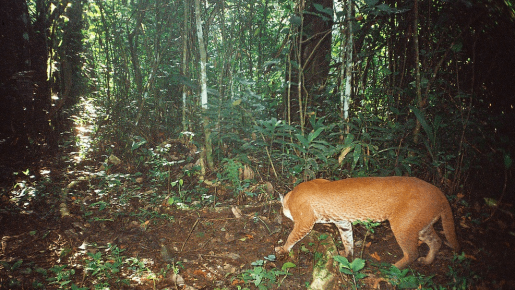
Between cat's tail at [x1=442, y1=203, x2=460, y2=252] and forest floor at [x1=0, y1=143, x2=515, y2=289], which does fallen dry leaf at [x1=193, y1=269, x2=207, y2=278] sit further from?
cat's tail at [x1=442, y1=203, x2=460, y2=252]

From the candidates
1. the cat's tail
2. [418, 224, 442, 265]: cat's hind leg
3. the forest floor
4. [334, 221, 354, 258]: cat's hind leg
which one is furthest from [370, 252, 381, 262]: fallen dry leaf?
the cat's tail

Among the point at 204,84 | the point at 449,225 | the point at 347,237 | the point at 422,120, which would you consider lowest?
the point at 347,237

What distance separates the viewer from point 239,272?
9.66ft

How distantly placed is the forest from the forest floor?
2cm

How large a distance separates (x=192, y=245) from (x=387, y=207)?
2.44 metres

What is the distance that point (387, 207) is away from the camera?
2.94m

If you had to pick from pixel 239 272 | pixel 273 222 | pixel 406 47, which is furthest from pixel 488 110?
pixel 239 272

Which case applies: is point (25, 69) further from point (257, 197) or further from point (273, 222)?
point (273, 222)

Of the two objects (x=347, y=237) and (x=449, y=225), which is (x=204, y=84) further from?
(x=449, y=225)

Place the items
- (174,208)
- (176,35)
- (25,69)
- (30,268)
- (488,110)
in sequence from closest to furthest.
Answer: (30,268) → (488,110) → (174,208) → (25,69) → (176,35)

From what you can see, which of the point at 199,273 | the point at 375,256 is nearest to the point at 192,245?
the point at 199,273

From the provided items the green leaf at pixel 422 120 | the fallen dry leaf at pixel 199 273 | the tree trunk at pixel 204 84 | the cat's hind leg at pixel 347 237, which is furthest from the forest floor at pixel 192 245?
the green leaf at pixel 422 120

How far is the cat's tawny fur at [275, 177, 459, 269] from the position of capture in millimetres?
2834

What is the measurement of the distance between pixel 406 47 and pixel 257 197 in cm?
374
